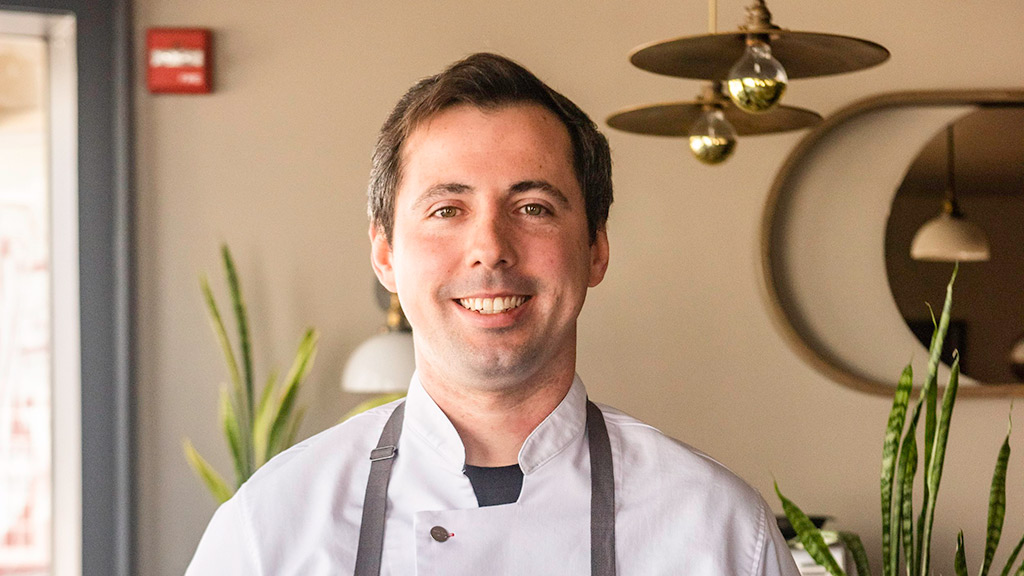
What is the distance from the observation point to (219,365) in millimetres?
3512

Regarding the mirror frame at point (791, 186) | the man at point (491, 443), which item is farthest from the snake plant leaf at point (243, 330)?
the man at point (491, 443)

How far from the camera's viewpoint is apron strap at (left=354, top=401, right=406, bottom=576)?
1.25 meters

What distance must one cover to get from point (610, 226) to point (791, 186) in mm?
659

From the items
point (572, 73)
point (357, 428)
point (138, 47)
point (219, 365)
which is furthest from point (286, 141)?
point (357, 428)

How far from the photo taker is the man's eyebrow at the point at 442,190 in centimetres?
126

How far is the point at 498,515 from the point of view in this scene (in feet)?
4.16

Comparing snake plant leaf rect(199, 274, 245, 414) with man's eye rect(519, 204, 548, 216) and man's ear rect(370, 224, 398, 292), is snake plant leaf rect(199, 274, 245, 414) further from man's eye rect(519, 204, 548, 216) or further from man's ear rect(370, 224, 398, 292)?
man's eye rect(519, 204, 548, 216)

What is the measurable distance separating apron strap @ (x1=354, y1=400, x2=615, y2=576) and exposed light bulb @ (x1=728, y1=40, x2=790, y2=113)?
83 centimetres

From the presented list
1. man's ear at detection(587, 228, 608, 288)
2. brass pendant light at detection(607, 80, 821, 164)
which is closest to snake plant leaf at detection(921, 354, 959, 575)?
brass pendant light at detection(607, 80, 821, 164)

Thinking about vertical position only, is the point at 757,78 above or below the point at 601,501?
above

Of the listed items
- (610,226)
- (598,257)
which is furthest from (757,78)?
(610,226)

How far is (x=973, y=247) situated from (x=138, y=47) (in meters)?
2.98

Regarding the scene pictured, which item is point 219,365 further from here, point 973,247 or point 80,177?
point 973,247

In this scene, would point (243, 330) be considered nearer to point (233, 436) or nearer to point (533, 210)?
point (233, 436)
